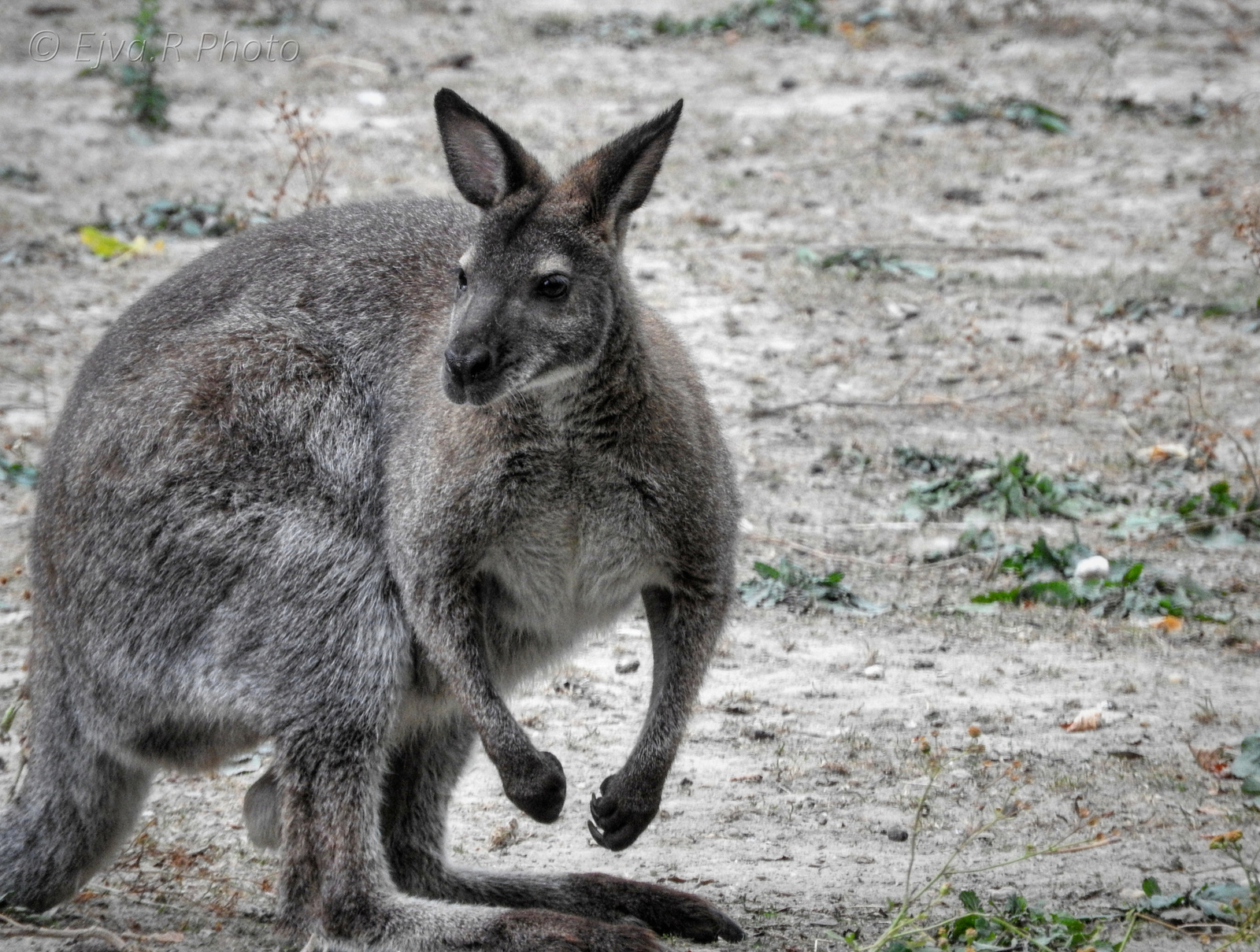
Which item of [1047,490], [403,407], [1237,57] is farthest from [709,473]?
[1237,57]

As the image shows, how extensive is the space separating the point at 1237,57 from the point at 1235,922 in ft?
32.6

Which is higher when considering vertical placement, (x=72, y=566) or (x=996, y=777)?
(x=72, y=566)

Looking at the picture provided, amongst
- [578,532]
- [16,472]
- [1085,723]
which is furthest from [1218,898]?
[16,472]

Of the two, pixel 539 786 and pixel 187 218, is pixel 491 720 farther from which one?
pixel 187 218

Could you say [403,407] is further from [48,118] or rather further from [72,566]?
[48,118]

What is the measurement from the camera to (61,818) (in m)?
3.80

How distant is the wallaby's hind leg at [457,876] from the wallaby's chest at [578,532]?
68 centimetres

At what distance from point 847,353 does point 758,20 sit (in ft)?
18.1

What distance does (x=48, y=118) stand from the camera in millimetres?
10312

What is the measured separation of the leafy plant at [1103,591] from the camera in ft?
18.8

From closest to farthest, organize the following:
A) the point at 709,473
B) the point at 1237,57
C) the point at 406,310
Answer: the point at 709,473, the point at 406,310, the point at 1237,57

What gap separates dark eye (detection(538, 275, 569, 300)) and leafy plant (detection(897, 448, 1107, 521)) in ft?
10.7

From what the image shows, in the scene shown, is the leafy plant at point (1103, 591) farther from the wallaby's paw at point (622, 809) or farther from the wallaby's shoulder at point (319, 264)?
the wallaby's shoulder at point (319, 264)

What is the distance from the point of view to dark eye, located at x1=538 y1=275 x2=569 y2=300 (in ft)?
11.8
